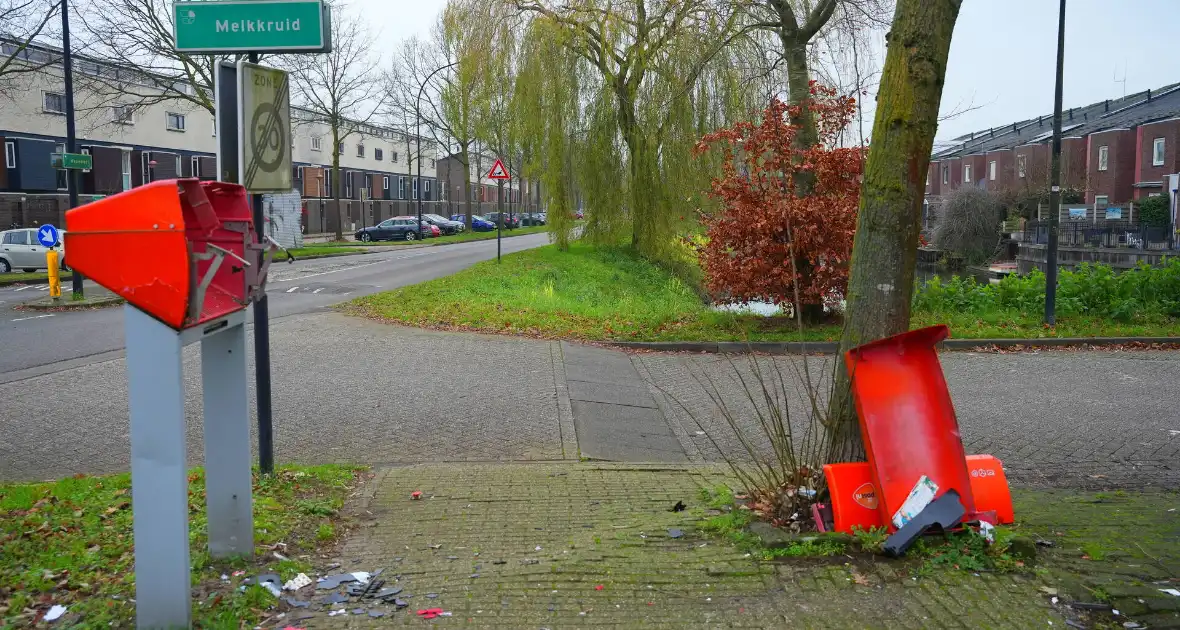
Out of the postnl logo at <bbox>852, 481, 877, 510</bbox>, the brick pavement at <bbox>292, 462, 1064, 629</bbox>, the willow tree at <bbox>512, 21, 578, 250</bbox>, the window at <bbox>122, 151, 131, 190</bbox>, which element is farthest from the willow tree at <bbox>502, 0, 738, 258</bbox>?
the window at <bbox>122, 151, 131, 190</bbox>

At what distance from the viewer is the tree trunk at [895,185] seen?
494 cm

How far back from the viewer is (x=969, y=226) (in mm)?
50438

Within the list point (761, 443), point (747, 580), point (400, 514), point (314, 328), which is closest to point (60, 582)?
point (400, 514)

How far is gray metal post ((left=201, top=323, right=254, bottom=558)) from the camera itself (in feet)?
14.3

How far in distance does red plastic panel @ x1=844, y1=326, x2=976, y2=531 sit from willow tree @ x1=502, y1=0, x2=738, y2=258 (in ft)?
62.7

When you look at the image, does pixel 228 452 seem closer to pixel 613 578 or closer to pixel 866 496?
pixel 613 578

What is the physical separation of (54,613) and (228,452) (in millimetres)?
961

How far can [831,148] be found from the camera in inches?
578

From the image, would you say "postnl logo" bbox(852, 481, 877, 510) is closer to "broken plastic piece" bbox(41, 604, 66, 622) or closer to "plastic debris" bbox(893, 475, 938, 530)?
"plastic debris" bbox(893, 475, 938, 530)

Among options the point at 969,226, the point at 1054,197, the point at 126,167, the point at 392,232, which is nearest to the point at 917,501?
the point at 1054,197

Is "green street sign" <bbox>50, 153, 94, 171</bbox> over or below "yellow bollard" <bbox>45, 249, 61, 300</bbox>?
over

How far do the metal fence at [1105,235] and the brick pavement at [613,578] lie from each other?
121 feet

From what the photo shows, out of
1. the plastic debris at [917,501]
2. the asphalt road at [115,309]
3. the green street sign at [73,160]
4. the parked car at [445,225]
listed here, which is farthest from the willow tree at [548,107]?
the parked car at [445,225]

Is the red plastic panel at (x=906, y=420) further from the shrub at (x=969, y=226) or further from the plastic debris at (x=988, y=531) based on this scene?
the shrub at (x=969, y=226)
